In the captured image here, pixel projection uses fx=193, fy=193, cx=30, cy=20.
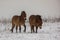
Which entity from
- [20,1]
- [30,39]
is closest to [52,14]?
[20,1]

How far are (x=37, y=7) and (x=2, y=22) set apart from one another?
2.81 ft

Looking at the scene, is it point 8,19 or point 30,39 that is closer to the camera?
point 30,39

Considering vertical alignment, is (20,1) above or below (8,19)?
above

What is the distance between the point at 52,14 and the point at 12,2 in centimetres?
94

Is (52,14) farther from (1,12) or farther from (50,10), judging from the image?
(1,12)

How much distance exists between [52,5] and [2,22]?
3.90 ft

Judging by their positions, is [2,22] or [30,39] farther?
[2,22]

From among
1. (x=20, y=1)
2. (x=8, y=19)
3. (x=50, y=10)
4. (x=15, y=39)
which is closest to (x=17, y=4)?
(x=20, y=1)

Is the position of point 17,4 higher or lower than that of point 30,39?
higher

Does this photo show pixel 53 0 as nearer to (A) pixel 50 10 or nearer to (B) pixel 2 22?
(A) pixel 50 10

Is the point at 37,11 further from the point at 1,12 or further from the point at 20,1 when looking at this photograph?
the point at 1,12

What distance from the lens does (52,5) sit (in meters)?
4.38

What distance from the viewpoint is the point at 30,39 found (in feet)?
8.36

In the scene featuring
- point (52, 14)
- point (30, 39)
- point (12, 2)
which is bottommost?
point (30, 39)
